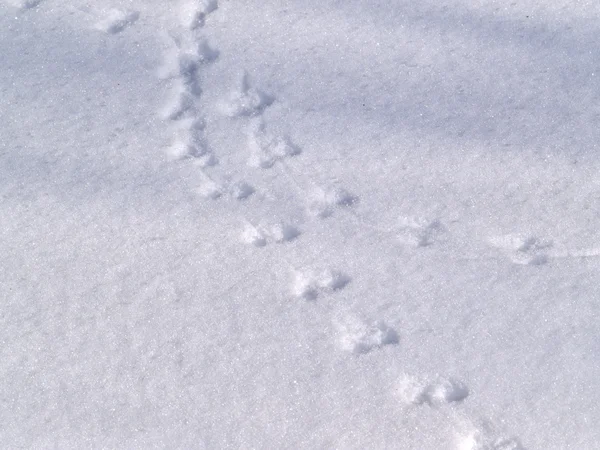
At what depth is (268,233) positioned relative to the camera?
142 centimetres

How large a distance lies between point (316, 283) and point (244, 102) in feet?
1.61

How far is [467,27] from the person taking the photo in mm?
1697

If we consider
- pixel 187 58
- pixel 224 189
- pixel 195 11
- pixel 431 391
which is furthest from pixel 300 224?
pixel 195 11

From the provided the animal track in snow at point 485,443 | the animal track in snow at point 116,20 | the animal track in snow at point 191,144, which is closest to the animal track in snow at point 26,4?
the animal track in snow at point 116,20

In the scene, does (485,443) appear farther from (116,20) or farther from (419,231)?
(116,20)

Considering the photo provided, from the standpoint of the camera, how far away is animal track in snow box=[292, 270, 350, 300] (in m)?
1.35

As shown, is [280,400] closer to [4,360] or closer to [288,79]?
[4,360]

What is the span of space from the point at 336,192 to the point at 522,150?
0.42 metres

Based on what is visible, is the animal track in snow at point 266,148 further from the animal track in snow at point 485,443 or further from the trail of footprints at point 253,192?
the animal track in snow at point 485,443

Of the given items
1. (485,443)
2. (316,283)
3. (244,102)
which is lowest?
(485,443)

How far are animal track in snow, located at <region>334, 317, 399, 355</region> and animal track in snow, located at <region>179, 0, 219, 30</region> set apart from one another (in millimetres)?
878

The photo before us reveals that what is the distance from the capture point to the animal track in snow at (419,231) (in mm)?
1398

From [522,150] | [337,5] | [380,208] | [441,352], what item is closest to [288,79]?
[337,5]

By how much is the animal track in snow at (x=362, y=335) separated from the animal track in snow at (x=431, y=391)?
0.27 feet
